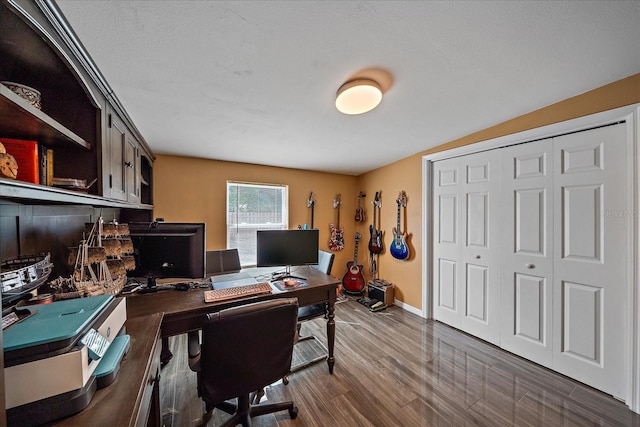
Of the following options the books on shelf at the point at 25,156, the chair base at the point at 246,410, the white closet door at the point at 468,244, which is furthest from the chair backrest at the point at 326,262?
the books on shelf at the point at 25,156

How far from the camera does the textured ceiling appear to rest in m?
1.06

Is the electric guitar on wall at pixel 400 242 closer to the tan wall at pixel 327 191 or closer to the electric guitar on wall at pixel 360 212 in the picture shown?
the tan wall at pixel 327 191

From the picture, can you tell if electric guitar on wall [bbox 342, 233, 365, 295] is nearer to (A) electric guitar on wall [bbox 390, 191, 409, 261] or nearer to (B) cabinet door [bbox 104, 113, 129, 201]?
(A) electric guitar on wall [bbox 390, 191, 409, 261]

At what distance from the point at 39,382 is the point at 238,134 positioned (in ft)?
7.00

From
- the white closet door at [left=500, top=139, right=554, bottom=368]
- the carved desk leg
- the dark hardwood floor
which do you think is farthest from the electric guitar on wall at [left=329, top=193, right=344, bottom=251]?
the white closet door at [left=500, top=139, right=554, bottom=368]

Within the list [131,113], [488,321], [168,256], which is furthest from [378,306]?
[131,113]

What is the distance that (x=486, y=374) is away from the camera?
1.94 m

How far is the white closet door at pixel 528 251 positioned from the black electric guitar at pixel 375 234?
1623 millimetres

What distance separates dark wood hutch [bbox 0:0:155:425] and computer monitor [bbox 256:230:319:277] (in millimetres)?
1103

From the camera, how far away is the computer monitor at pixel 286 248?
82.7 inches

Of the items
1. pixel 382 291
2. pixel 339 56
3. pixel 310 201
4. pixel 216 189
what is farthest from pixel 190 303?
pixel 382 291

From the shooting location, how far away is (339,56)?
1.33 meters

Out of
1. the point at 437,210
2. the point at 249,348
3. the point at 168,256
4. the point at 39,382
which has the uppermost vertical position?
the point at 437,210

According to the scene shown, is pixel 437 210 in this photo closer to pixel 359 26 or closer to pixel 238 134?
pixel 359 26
